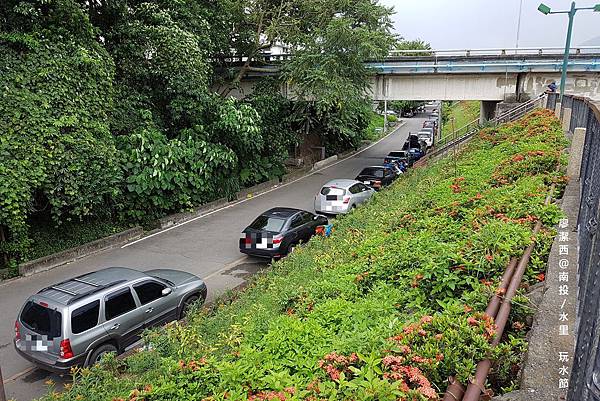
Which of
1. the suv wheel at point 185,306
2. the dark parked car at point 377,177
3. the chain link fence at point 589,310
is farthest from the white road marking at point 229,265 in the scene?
the chain link fence at point 589,310

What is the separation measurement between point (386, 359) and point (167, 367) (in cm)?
270

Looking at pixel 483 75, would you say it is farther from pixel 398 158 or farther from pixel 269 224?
pixel 269 224

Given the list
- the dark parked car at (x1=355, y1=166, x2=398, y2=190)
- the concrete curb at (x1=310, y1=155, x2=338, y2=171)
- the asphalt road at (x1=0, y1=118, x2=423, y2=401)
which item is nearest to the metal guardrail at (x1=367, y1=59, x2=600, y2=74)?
the dark parked car at (x1=355, y1=166, x2=398, y2=190)

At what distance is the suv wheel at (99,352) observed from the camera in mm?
7194

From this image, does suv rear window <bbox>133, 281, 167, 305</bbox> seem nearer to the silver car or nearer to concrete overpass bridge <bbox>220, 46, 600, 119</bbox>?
the silver car

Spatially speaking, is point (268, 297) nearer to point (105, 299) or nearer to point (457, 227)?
point (105, 299)

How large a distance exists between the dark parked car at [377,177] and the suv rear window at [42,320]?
14.6m

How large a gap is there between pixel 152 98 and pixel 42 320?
40.6ft

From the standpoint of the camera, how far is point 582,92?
1878 centimetres

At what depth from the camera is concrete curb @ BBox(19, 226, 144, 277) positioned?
1186cm

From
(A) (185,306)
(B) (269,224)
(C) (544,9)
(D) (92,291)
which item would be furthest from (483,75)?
(D) (92,291)

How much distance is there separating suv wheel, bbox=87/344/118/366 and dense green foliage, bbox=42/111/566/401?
856 mm

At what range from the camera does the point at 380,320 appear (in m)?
4.34

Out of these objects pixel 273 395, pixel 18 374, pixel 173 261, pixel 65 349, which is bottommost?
pixel 18 374
